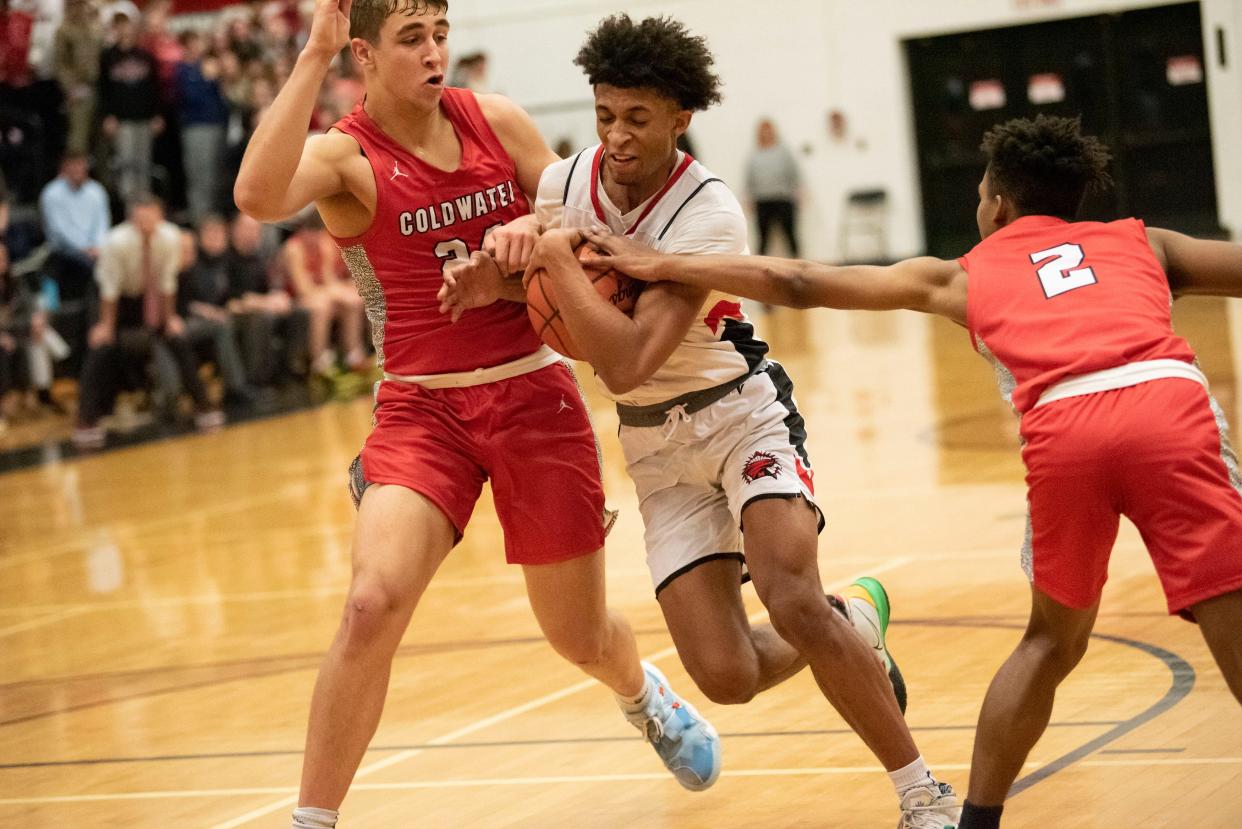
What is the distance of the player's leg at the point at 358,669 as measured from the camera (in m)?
4.32

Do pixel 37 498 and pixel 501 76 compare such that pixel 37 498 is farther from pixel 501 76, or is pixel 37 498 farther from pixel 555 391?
pixel 501 76

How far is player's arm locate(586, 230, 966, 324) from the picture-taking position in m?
4.01

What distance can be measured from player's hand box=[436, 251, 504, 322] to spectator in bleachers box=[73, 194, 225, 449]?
449 inches

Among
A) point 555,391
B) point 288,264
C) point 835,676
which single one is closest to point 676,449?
point 555,391

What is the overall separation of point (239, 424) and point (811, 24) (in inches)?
493

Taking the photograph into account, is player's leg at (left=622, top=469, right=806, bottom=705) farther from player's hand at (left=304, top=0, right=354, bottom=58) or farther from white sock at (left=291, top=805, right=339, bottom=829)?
player's hand at (left=304, top=0, right=354, bottom=58)

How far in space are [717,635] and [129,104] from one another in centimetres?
1490

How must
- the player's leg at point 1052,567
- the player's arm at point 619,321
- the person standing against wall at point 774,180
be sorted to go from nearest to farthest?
the player's leg at point 1052,567 < the player's arm at point 619,321 < the person standing against wall at point 774,180

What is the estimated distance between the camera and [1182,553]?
3631 mm

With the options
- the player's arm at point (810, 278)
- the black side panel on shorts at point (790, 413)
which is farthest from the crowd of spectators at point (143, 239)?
the player's arm at point (810, 278)

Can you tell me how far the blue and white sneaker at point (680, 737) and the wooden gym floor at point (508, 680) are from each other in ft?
0.30

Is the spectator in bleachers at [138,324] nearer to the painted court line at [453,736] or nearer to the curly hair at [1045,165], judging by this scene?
the painted court line at [453,736]

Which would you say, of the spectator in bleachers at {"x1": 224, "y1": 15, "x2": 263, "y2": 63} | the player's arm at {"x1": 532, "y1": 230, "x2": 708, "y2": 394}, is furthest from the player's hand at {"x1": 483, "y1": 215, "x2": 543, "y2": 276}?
the spectator in bleachers at {"x1": 224, "y1": 15, "x2": 263, "y2": 63}

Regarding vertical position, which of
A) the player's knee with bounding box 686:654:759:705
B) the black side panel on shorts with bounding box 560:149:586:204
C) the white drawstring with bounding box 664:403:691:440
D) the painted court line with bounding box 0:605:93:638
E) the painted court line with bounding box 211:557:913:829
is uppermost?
the black side panel on shorts with bounding box 560:149:586:204
